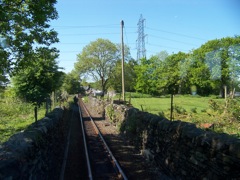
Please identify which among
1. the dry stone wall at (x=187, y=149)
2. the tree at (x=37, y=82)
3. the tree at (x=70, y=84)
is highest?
the tree at (x=70, y=84)

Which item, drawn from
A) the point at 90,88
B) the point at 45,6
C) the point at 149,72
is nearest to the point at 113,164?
the point at 45,6

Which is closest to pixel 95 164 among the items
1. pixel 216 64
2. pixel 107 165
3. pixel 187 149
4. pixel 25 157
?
pixel 107 165

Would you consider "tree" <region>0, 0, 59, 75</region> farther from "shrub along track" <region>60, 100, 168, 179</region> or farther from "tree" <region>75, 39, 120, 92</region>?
"tree" <region>75, 39, 120, 92</region>

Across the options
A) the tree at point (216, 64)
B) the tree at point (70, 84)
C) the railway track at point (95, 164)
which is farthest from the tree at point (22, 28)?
the tree at point (70, 84)

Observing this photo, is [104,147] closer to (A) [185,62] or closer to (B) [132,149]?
(B) [132,149]

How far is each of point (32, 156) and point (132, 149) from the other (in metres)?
6.61

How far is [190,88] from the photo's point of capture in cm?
6012

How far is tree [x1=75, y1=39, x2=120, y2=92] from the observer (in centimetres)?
6116

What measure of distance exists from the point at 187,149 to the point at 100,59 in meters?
56.0

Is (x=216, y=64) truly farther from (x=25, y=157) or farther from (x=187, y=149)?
(x=25, y=157)

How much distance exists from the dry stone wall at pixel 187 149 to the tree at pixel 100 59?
50594 millimetres

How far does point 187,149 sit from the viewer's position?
266 inches

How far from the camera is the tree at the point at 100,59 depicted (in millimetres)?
61156

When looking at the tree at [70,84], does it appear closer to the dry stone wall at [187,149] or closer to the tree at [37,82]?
the tree at [37,82]
